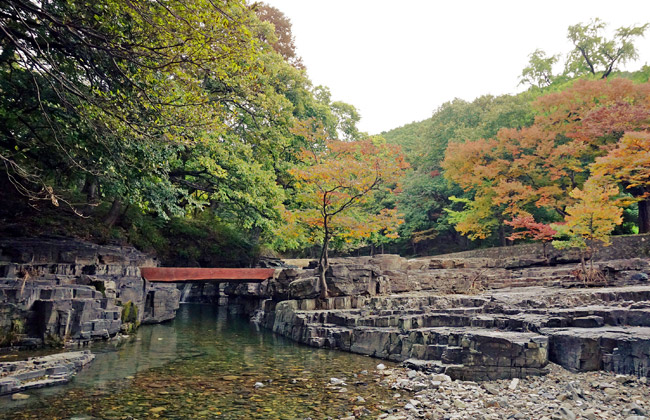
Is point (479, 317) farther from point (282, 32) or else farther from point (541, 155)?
point (282, 32)

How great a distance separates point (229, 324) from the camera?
19844 mm

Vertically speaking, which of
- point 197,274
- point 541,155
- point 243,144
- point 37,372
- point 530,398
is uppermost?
point 541,155

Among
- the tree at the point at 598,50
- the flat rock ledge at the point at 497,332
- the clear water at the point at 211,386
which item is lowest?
the clear water at the point at 211,386

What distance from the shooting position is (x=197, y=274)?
18.5 m

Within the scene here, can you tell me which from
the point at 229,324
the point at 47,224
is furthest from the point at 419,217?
the point at 47,224

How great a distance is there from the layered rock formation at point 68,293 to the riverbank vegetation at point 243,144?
1833 millimetres

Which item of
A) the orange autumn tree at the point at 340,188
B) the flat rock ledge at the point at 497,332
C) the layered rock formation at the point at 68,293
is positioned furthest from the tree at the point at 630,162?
the layered rock formation at the point at 68,293

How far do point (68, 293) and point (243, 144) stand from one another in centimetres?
963

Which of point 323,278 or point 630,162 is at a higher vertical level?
point 630,162

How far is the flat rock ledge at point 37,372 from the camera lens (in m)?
7.42

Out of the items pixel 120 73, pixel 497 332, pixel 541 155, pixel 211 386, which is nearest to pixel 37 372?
pixel 211 386

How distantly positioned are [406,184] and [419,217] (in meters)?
3.62

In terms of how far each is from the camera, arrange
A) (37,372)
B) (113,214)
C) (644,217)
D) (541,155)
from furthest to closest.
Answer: (541,155) → (644,217) → (113,214) → (37,372)

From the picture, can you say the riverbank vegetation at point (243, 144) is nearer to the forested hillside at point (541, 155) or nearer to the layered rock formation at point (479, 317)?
the forested hillside at point (541, 155)
